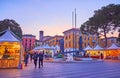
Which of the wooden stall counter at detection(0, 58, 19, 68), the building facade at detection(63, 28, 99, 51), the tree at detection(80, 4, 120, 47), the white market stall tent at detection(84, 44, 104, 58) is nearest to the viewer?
the wooden stall counter at detection(0, 58, 19, 68)

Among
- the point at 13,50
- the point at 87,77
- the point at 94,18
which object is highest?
the point at 94,18

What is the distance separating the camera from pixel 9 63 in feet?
91.0

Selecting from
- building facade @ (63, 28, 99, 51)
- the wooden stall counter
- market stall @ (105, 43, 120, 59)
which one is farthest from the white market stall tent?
the wooden stall counter

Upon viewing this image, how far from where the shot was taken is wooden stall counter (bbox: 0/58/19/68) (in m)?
27.4

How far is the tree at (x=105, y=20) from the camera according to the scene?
6222cm

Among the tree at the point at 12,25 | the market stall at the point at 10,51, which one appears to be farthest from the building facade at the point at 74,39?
the market stall at the point at 10,51

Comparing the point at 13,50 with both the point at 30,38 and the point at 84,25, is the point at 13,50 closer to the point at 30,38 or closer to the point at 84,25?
the point at 84,25

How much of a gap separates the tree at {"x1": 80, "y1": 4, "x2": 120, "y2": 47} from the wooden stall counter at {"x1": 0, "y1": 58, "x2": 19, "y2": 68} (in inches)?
1479

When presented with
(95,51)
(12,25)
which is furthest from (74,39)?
(12,25)

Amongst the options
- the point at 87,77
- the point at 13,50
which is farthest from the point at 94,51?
the point at 87,77

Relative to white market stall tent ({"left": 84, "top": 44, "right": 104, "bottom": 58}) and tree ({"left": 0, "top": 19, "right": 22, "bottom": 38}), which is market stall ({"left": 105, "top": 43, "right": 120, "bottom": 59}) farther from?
tree ({"left": 0, "top": 19, "right": 22, "bottom": 38})

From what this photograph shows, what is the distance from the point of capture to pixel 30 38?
149 metres

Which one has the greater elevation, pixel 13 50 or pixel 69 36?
pixel 69 36

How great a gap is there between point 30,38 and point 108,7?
90317 millimetres
